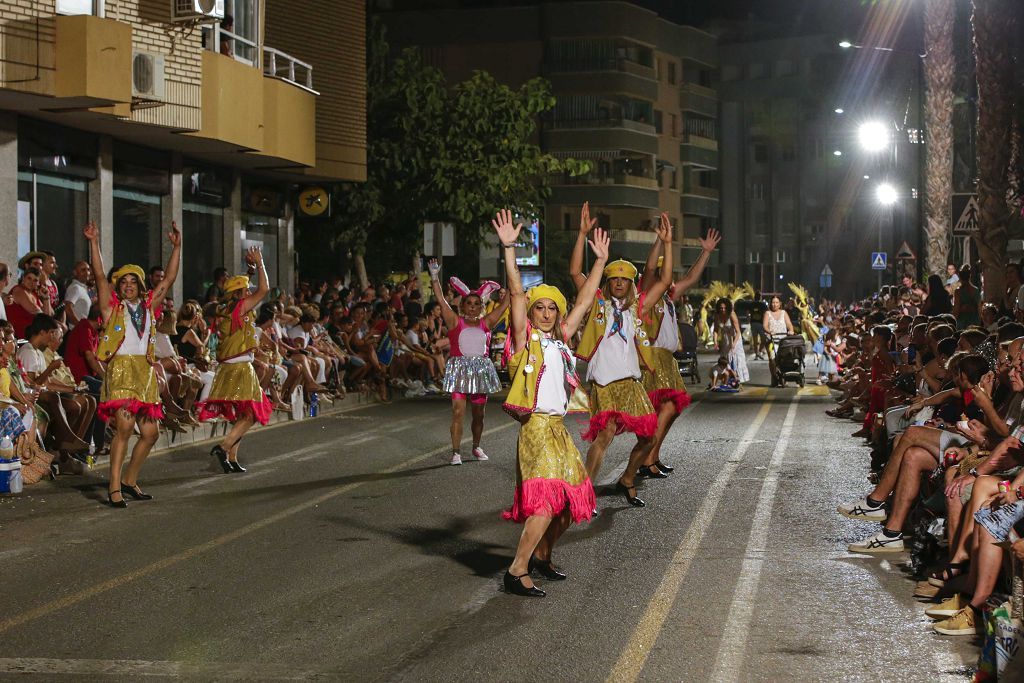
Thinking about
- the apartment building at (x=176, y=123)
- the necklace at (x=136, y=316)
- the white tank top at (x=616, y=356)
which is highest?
the apartment building at (x=176, y=123)

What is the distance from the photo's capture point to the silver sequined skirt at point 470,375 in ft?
51.2

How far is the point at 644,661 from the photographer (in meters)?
7.16

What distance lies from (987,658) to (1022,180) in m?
27.4

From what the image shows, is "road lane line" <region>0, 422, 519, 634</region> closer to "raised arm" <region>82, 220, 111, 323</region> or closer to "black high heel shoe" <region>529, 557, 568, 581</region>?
"raised arm" <region>82, 220, 111, 323</region>

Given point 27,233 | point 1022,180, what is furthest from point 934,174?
point 27,233

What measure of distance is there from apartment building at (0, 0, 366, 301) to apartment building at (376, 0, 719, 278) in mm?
47779

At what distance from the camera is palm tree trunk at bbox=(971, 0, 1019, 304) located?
23516 mm

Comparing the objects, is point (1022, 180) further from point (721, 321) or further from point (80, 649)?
point (80, 649)

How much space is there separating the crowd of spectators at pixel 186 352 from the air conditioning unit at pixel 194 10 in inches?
170

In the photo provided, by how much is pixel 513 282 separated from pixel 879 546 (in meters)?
3.34

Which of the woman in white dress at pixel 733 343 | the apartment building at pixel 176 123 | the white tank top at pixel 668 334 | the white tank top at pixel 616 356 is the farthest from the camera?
the woman in white dress at pixel 733 343

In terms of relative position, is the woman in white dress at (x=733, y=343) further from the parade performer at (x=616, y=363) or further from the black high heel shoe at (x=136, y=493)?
the black high heel shoe at (x=136, y=493)

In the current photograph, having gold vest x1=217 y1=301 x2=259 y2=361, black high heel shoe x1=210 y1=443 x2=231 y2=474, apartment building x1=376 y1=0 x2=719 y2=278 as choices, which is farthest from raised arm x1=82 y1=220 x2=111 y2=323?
apartment building x1=376 y1=0 x2=719 y2=278

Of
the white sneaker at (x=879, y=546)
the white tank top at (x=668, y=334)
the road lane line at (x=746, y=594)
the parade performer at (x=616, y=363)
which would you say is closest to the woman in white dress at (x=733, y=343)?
the road lane line at (x=746, y=594)
